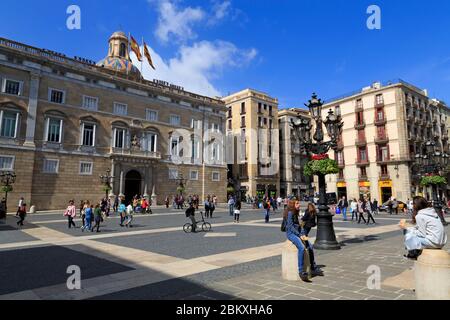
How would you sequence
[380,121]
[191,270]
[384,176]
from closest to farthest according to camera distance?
[191,270] < [384,176] < [380,121]

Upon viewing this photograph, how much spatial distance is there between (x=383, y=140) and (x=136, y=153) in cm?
3490

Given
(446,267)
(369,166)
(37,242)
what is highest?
(369,166)

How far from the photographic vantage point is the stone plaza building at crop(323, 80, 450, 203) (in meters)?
41.0

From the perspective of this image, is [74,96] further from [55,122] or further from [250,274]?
[250,274]

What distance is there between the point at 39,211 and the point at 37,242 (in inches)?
790

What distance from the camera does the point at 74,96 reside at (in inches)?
1280

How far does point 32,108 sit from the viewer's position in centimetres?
2955

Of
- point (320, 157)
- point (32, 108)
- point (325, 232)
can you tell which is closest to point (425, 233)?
point (325, 232)

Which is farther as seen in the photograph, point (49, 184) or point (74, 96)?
point (74, 96)

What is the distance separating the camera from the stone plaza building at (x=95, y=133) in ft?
94.2

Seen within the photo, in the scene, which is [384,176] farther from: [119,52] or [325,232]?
[119,52]

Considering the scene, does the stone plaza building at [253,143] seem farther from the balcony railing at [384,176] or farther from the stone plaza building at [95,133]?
the balcony railing at [384,176]

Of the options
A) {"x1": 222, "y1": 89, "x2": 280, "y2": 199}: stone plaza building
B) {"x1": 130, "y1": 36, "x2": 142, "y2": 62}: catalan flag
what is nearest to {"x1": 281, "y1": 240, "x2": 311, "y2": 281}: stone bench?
{"x1": 130, "y1": 36, "x2": 142, "y2": 62}: catalan flag
